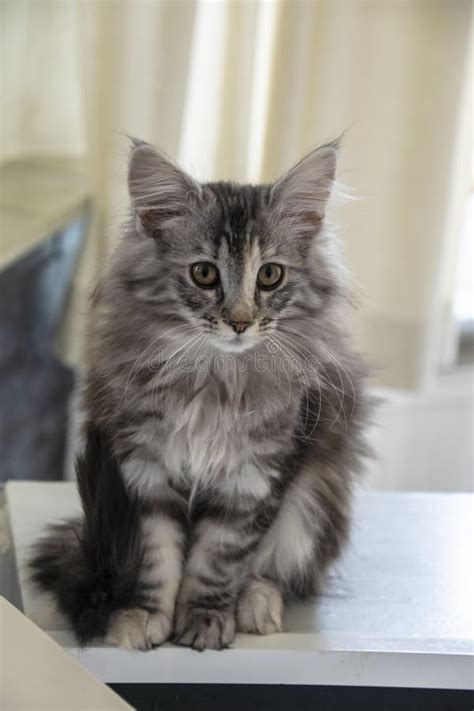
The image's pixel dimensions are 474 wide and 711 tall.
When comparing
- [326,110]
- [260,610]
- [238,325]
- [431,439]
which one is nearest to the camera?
[238,325]

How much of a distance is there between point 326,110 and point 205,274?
1.00 meters

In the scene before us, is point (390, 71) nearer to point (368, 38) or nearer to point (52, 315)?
point (368, 38)

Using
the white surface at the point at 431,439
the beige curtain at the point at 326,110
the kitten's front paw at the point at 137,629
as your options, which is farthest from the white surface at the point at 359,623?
the white surface at the point at 431,439

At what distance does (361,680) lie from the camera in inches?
45.3

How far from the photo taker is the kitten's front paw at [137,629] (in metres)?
1.12

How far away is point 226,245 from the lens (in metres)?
1.11

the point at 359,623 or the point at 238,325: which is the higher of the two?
the point at 238,325

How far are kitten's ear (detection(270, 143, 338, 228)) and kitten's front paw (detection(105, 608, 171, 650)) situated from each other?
0.46m

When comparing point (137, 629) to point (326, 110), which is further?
point (326, 110)

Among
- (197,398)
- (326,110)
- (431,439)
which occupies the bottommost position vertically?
(431,439)

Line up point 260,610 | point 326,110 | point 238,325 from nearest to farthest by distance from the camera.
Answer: point 238,325
point 260,610
point 326,110

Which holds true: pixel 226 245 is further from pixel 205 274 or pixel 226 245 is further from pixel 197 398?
pixel 197 398

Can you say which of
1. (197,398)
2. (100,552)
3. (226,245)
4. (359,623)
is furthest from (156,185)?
(359,623)

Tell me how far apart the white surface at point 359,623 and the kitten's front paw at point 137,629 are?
12 millimetres
